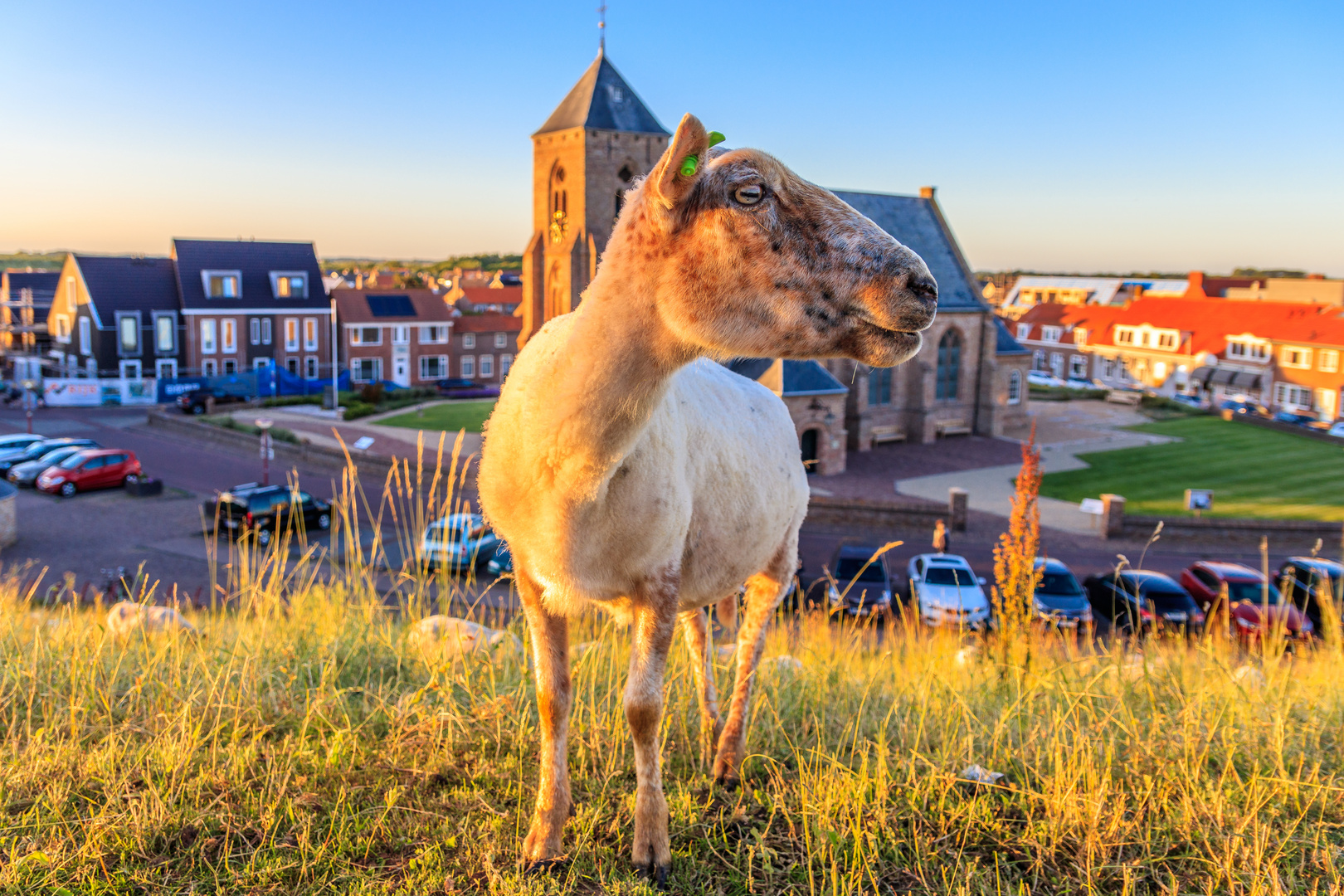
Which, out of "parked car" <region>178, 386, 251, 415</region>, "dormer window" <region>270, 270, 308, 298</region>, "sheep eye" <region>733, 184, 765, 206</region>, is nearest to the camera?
"sheep eye" <region>733, 184, 765, 206</region>

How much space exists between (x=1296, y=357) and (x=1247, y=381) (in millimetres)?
3304

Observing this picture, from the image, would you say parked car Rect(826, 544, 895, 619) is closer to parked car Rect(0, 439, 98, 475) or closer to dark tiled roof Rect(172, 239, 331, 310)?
parked car Rect(0, 439, 98, 475)

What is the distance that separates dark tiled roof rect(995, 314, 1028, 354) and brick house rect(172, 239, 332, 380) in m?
41.7

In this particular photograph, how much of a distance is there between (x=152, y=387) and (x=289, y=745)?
181 feet

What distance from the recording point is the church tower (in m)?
46.3

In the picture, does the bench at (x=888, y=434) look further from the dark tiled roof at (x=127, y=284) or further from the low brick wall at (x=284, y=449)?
the dark tiled roof at (x=127, y=284)

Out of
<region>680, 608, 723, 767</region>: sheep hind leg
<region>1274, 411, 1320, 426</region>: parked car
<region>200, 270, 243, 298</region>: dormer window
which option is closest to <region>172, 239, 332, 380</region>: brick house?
<region>200, 270, 243, 298</region>: dormer window

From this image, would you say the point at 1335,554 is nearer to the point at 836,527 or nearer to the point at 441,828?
the point at 836,527

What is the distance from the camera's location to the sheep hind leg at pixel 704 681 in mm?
5176

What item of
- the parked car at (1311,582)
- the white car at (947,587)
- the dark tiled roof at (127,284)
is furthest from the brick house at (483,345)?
the parked car at (1311,582)

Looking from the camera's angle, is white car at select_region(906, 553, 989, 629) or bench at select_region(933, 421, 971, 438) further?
bench at select_region(933, 421, 971, 438)

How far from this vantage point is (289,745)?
505 cm

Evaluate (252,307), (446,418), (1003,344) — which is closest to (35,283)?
(252,307)

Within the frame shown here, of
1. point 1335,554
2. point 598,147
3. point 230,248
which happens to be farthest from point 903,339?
point 230,248
